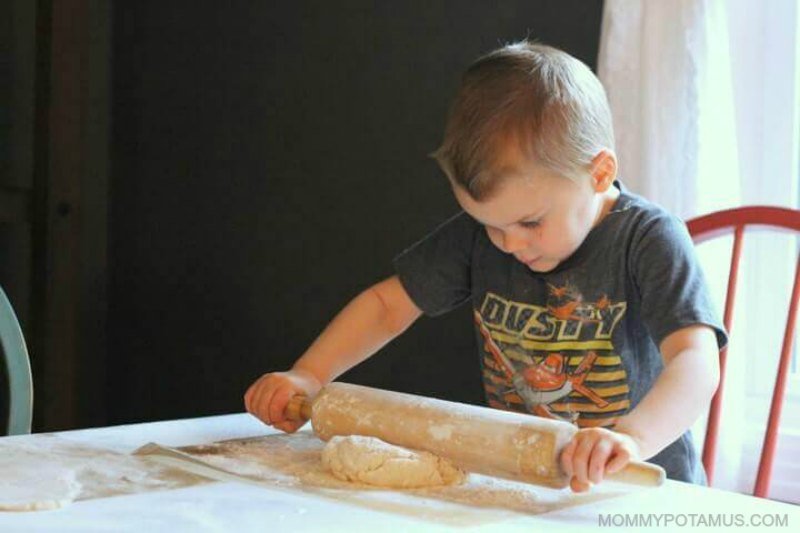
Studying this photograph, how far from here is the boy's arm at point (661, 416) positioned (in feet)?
3.20

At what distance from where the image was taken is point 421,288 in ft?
5.21

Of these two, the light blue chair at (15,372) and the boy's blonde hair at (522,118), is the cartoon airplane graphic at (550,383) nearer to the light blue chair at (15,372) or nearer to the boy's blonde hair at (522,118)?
the boy's blonde hair at (522,118)

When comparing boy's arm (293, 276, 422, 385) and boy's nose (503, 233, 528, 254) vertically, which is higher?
boy's nose (503, 233, 528, 254)

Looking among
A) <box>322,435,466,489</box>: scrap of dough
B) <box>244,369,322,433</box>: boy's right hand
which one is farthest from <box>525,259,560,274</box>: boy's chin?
<box>322,435,466,489</box>: scrap of dough

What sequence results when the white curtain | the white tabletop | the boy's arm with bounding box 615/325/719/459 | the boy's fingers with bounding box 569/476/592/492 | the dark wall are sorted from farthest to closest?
the dark wall → the white curtain → the boy's arm with bounding box 615/325/719/459 → the boy's fingers with bounding box 569/476/592/492 → the white tabletop

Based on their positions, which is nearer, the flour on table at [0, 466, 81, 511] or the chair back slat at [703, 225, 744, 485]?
the flour on table at [0, 466, 81, 511]

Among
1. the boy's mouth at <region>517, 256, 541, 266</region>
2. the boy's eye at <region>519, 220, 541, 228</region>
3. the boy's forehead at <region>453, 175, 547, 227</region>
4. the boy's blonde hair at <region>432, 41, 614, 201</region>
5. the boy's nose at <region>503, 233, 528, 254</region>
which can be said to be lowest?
the boy's mouth at <region>517, 256, 541, 266</region>

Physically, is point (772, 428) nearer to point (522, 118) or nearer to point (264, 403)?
point (522, 118)

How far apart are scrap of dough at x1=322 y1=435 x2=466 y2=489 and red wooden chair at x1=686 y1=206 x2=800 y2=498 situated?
49cm

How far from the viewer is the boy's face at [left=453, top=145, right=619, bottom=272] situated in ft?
4.22

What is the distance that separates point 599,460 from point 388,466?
0.65 ft

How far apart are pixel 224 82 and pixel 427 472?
2.08m

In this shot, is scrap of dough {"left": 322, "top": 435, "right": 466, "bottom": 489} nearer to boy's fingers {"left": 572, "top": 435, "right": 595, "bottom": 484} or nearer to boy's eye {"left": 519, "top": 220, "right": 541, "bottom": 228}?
boy's fingers {"left": 572, "top": 435, "right": 595, "bottom": 484}

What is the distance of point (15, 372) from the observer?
152 centimetres
